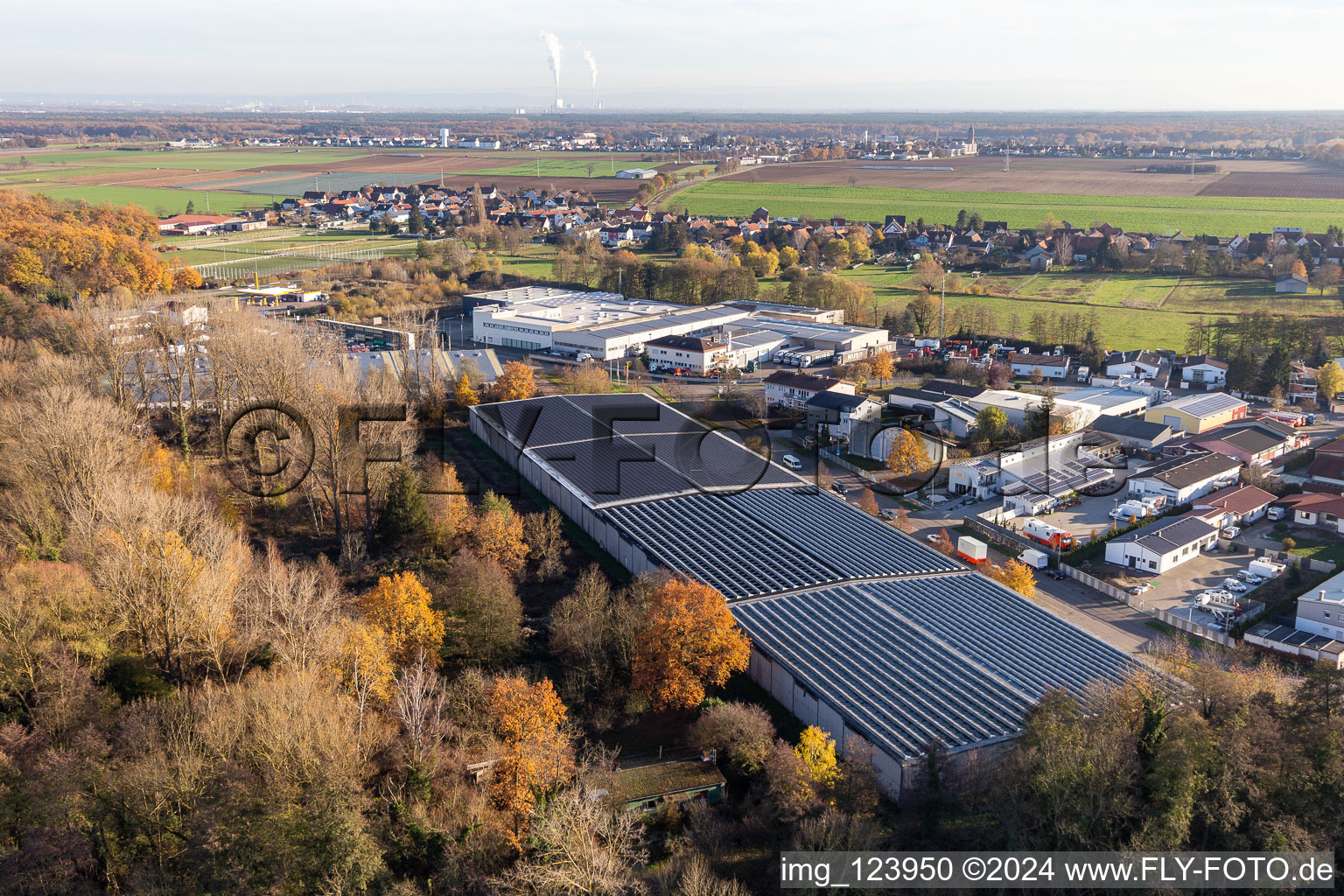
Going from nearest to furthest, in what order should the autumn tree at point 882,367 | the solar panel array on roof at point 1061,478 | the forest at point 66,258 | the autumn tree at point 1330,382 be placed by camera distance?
1. the solar panel array on roof at point 1061,478
2. the autumn tree at point 1330,382
3. the forest at point 66,258
4. the autumn tree at point 882,367

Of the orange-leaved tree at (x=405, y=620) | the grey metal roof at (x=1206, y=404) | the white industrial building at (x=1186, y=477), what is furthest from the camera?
the grey metal roof at (x=1206, y=404)

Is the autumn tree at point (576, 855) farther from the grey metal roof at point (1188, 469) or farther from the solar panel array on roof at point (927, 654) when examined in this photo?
the grey metal roof at point (1188, 469)

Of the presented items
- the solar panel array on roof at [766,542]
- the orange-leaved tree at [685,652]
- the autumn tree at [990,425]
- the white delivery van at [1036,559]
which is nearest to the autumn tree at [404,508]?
the solar panel array on roof at [766,542]

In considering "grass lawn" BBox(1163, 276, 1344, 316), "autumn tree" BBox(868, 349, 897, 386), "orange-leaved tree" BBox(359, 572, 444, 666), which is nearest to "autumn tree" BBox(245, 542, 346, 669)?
"orange-leaved tree" BBox(359, 572, 444, 666)

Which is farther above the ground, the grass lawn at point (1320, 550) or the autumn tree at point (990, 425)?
the autumn tree at point (990, 425)

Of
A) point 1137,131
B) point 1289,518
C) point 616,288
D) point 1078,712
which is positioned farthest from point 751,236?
point 1137,131

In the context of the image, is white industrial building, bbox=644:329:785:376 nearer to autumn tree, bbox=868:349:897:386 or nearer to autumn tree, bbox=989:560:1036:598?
autumn tree, bbox=868:349:897:386
